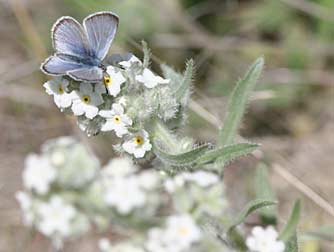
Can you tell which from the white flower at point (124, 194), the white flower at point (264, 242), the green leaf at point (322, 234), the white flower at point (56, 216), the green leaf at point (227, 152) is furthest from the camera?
the white flower at point (124, 194)

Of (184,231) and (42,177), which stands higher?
(184,231)

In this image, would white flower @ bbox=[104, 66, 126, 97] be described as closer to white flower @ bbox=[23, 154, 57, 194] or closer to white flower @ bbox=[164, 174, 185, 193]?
white flower @ bbox=[164, 174, 185, 193]

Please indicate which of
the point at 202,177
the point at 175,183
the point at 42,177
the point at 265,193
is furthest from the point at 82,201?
the point at 265,193

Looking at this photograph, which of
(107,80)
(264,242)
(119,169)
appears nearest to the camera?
(107,80)

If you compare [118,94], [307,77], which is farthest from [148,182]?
[307,77]

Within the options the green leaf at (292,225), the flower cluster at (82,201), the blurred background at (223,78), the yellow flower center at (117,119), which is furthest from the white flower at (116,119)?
the blurred background at (223,78)

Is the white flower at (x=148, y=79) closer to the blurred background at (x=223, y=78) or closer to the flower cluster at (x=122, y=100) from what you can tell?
the flower cluster at (x=122, y=100)

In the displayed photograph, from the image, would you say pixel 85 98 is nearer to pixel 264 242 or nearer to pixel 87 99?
pixel 87 99

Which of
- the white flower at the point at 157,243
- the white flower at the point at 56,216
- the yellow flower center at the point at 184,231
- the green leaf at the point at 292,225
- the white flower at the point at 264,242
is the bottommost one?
the white flower at the point at 56,216
